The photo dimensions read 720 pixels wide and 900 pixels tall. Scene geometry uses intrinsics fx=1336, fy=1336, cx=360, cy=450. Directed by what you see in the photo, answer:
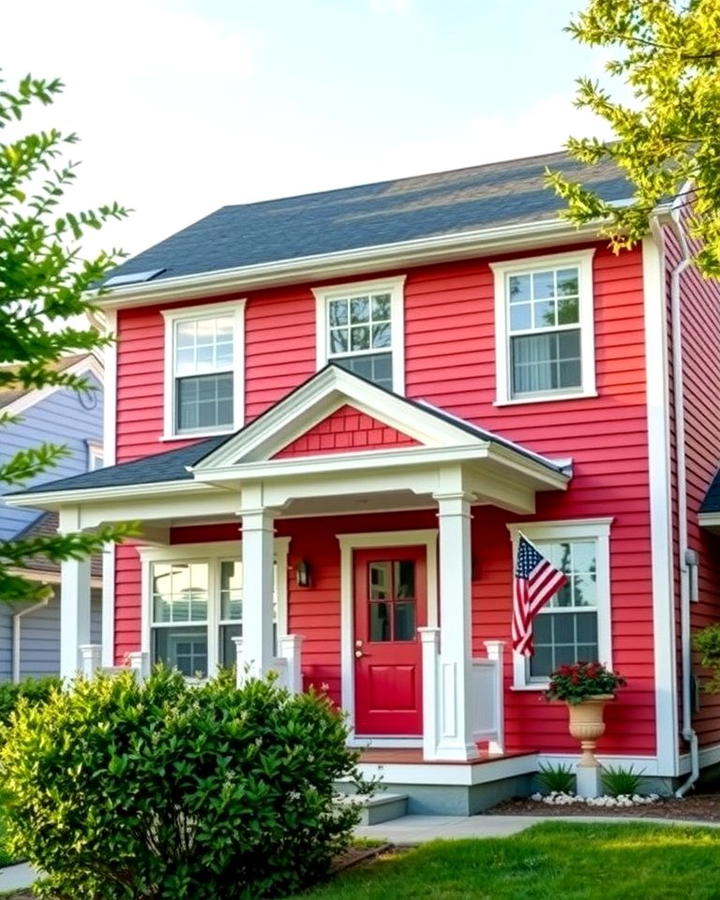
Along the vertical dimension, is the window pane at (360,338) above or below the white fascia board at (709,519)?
above

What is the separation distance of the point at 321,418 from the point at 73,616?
3.63 metres

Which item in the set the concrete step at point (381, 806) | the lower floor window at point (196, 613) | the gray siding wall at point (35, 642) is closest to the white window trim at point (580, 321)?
the lower floor window at point (196, 613)

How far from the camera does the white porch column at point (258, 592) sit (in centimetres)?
1249

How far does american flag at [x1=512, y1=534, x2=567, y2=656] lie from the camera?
1208 centimetres

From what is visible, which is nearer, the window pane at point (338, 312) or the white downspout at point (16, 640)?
the window pane at point (338, 312)

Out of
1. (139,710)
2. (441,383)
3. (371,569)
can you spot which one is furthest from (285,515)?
(139,710)

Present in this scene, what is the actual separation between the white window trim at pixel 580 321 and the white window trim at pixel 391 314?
105cm

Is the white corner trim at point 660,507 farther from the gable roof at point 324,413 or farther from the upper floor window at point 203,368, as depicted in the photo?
the upper floor window at point 203,368

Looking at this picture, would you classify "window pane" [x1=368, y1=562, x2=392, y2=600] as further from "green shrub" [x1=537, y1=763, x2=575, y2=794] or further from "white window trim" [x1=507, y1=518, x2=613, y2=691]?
"green shrub" [x1=537, y1=763, x2=575, y2=794]

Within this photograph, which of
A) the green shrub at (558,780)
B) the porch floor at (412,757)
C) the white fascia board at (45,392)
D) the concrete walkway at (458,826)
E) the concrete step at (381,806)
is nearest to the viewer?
the concrete walkway at (458,826)

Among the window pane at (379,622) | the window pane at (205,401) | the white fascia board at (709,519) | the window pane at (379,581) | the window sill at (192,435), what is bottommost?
the window pane at (379,622)

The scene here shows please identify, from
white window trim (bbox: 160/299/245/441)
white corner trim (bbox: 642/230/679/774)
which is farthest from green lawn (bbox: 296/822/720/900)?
white window trim (bbox: 160/299/245/441)

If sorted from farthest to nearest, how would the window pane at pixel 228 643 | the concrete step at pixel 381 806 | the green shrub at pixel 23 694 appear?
the window pane at pixel 228 643 < the green shrub at pixel 23 694 < the concrete step at pixel 381 806

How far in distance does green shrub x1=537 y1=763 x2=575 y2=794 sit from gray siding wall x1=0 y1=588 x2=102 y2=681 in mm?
9872
